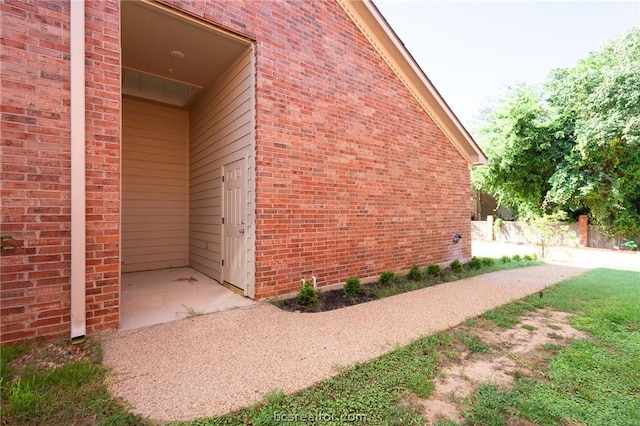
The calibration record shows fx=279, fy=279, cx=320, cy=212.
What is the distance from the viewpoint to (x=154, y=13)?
12.2 ft

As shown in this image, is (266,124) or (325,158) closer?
(266,124)

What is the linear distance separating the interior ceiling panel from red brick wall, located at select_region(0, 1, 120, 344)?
2.69 ft

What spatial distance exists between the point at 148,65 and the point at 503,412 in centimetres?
683

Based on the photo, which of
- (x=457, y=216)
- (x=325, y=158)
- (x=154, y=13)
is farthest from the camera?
(x=457, y=216)

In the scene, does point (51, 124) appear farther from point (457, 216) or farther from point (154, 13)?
point (457, 216)

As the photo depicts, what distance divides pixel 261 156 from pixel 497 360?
3.81 m

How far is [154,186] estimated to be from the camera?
21.7 ft

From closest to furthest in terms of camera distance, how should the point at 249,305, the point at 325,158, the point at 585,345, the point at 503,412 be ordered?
the point at 503,412 < the point at 585,345 < the point at 249,305 < the point at 325,158

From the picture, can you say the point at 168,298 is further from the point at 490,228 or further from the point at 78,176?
the point at 490,228

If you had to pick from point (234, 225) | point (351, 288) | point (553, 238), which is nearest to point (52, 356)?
point (234, 225)

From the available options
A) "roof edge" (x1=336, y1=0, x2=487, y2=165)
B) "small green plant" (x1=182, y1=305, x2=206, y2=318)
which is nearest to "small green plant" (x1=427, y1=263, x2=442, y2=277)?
"roof edge" (x1=336, y1=0, x2=487, y2=165)

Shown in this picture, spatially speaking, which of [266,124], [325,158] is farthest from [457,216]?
[266,124]

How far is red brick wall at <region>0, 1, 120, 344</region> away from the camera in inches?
103

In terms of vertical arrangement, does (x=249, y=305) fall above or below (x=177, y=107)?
below
